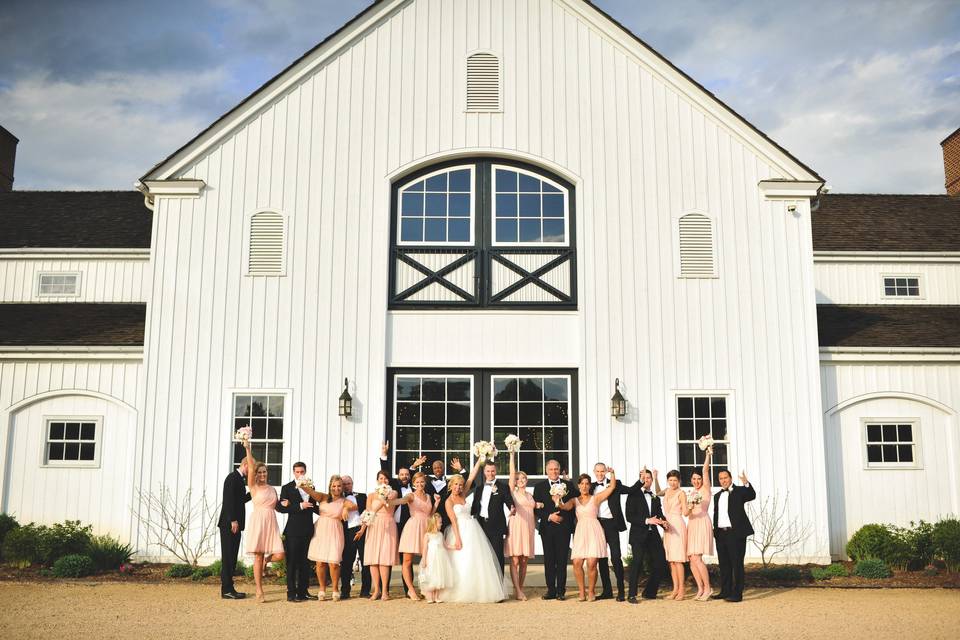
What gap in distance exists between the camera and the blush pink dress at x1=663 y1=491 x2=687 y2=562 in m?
10.7

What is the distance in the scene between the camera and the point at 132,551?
13.3 metres

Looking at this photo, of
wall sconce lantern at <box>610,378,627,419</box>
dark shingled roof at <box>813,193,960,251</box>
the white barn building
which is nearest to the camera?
wall sconce lantern at <box>610,378,627,419</box>

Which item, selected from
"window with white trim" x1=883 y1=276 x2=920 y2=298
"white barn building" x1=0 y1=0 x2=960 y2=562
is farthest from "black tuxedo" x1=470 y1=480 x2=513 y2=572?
"window with white trim" x1=883 y1=276 x2=920 y2=298

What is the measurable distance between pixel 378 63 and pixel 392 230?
3.01 metres

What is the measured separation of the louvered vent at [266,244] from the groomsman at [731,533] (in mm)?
7915

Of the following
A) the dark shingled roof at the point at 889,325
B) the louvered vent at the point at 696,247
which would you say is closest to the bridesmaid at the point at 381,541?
the louvered vent at the point at 696,247

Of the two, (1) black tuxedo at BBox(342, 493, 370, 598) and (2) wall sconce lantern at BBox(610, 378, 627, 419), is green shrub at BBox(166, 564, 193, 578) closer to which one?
(1) black tuxedo at BBox(342, 493, 370, 598)

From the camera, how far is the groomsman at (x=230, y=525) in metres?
10.4

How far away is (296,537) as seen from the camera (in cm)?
1039

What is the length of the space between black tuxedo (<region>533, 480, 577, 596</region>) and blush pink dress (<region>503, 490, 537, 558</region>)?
0.37ft

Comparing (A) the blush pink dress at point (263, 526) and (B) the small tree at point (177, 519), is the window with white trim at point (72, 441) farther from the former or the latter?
(A) the blush pink dress at point (263, 526)

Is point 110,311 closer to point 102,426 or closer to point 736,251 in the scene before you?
point 102,426

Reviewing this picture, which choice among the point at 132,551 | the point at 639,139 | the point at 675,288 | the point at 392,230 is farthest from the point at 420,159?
the point at 132,551

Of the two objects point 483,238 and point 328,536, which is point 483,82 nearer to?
point 483,238
